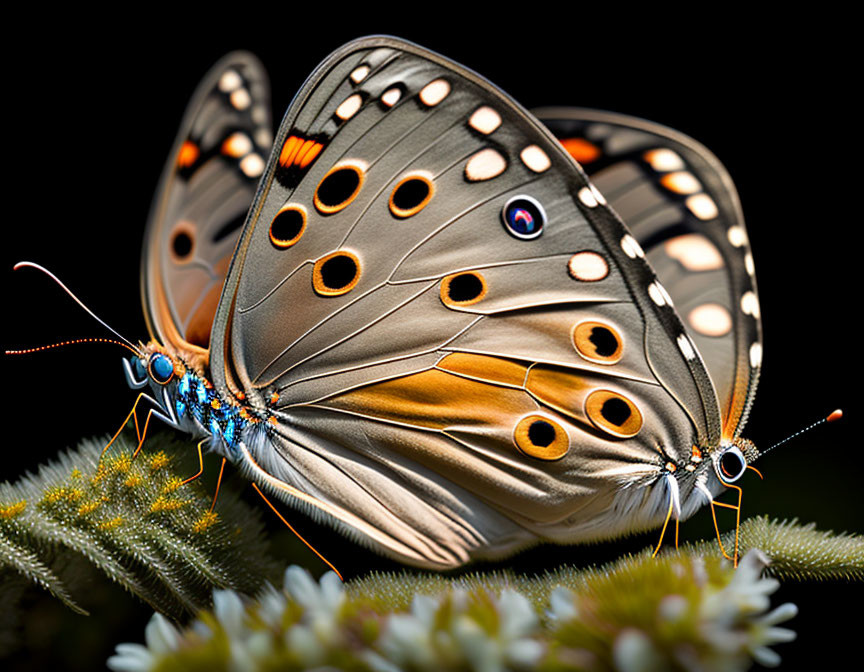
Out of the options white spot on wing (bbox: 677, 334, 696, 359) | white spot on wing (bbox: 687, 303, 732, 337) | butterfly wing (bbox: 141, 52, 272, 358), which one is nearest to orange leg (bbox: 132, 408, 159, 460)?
butterfly wing (bbox: 141, 52, 272, 358)

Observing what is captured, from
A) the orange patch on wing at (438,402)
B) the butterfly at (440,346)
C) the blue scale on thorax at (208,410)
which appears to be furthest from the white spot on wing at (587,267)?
the blue scale on thorax at (208,410)

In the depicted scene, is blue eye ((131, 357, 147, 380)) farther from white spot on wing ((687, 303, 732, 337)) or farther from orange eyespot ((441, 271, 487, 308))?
white spot on wing ((687, 303, 732, 337))

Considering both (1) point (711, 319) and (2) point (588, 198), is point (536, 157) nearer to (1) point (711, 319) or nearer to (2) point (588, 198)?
(2) point (588, 198)

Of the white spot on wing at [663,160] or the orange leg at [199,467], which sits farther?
the white spot on wing at [663,160]

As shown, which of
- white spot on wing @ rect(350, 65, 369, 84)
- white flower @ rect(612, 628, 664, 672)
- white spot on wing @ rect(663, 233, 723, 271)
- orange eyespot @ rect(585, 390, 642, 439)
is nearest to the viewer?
white flower @ rect(612, 628, 664, 672)

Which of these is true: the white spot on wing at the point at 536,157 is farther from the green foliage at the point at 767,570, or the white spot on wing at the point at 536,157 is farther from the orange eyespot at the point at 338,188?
the green foliage at the point at 767,570

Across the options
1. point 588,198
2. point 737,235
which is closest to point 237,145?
point 588,198
